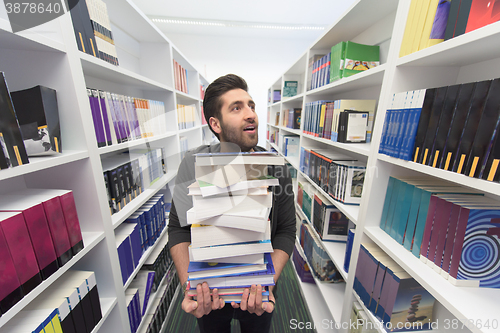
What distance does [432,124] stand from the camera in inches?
26.0

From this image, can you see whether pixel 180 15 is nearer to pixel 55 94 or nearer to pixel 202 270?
pixel 55 94

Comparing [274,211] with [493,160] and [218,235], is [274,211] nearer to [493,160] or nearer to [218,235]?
[218,235]

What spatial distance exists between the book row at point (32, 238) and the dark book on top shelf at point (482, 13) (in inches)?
59.6

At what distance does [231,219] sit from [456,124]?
2.63ft

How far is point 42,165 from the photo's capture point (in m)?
0.59

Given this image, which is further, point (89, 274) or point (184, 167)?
point (184, 167)

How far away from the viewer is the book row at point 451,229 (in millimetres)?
582

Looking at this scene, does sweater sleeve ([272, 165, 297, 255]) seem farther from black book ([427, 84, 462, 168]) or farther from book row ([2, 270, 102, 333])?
book row ([2, 270, 102, 333])

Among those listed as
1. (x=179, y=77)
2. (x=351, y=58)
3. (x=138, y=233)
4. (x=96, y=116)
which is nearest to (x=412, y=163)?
(x=351, y=58)

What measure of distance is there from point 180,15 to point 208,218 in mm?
4146

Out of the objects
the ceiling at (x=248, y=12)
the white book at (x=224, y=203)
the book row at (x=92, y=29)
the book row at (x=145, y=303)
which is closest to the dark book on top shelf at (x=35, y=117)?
the book row at (x=92, y=29)

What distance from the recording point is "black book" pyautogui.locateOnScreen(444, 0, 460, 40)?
2.01 ft

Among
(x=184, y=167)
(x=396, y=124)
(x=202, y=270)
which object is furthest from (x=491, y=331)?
(x=184, y=167)

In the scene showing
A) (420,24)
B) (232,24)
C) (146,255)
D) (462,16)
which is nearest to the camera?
(462,16)
